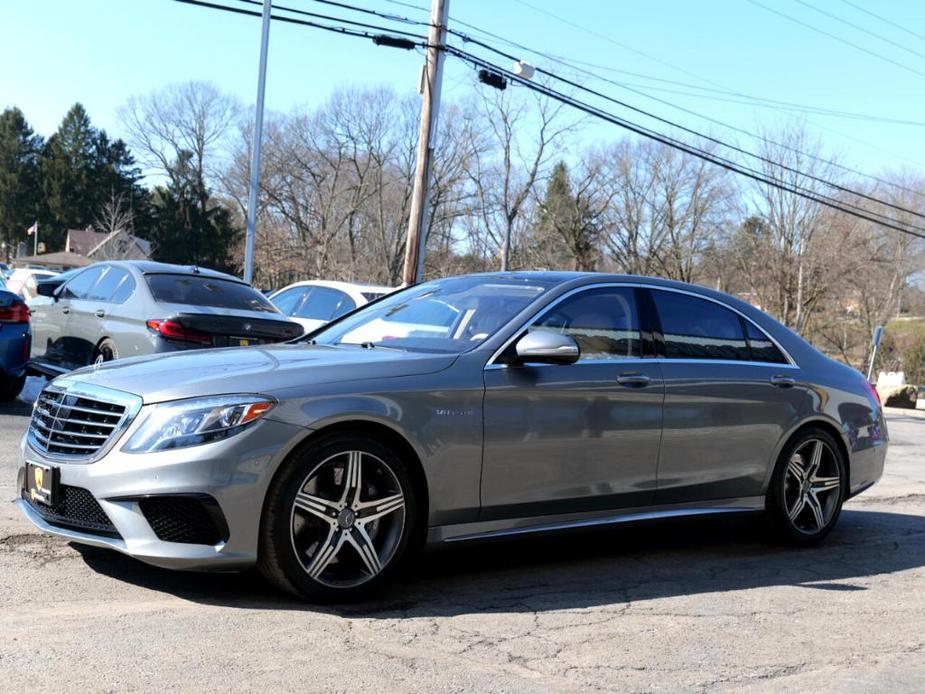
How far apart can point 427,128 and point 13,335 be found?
9.38 m

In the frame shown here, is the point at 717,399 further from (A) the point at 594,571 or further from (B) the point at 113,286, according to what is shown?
(B) the point at 113,286

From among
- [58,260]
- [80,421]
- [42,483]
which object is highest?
[58,260]

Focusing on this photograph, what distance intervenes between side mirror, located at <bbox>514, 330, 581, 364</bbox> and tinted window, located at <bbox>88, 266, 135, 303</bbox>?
5942 mm

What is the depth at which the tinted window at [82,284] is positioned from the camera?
1056cm

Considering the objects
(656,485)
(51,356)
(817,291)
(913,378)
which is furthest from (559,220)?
(656,485)

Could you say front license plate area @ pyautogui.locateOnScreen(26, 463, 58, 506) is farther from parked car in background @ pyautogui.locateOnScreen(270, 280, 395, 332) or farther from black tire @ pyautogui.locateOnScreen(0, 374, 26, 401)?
parked car in background @ pyautogui.locateOnScreen(270, 280, 395, 332)

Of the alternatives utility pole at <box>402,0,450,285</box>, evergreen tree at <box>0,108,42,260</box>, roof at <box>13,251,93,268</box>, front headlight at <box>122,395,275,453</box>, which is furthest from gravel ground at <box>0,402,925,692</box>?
evergreen tree at <box>0,108,42,260</box>

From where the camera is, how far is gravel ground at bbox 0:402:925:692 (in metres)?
3.64

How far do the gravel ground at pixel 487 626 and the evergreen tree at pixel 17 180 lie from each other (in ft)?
340

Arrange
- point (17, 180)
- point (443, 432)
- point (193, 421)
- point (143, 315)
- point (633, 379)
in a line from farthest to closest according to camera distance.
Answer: point (17, 180), point (143, 315), point (633, 379), point (443, 432), point (193, 421)

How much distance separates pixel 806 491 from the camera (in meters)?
6.47

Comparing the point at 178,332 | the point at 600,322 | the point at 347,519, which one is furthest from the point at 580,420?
A: the point at 178,332

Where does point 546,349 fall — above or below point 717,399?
above

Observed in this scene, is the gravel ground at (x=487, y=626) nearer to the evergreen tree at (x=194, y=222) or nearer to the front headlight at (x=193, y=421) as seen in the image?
the front headlight at (x=193, y=421)
